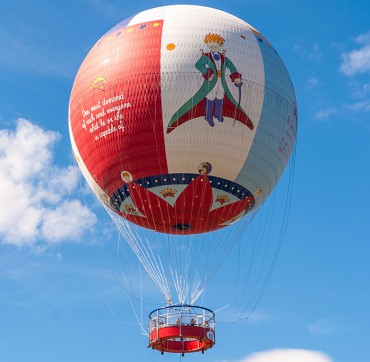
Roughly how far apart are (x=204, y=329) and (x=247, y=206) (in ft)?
18.0

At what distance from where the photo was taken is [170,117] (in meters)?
35.8

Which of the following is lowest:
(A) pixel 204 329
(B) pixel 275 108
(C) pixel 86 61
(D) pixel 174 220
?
(A) pixel 204 329

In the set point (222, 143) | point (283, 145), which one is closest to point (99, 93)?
point (222, 143)

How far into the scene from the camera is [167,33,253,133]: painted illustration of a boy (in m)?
35.7

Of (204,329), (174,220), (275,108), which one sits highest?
(275,108)

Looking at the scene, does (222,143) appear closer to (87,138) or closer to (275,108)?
(275,108)

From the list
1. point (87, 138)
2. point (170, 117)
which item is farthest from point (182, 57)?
point (87, 138)

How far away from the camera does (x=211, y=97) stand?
35719 mm

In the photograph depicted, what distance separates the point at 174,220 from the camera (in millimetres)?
38406

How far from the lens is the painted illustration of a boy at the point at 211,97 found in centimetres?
3572

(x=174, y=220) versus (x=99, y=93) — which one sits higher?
(x=99, y=93)

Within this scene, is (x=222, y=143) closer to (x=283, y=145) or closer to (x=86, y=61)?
(x=283, y=145)

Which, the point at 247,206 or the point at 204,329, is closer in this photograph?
the point at 204,329

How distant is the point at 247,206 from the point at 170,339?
6025mm
